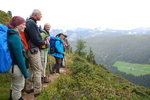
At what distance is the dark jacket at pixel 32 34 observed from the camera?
674 cm

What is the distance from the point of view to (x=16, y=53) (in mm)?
5527

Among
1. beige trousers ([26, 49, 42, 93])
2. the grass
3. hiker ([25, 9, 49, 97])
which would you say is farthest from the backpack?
hiker ([25, 9, 49, 97])

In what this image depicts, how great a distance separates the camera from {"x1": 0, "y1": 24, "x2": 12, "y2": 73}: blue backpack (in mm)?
5312

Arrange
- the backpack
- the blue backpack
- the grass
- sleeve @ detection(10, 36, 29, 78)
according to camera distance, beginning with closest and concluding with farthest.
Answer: the blue backpack
sleeve @ detection(10, 36, 29, 78)
the grass
the backpack

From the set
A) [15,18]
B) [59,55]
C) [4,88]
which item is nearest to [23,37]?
[15,18]

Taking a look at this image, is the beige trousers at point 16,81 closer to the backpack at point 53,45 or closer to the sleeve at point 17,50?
the sleeve at point 17,50

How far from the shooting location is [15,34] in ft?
18.1

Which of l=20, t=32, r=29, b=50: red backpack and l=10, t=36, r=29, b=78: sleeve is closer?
l=10, t=36, r=29, b=78: sleeve

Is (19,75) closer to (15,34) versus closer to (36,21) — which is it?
(15,34)

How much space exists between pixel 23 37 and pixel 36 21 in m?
0.74

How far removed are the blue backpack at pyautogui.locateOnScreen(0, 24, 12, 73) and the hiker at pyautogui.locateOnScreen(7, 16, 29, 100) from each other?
0.11 m

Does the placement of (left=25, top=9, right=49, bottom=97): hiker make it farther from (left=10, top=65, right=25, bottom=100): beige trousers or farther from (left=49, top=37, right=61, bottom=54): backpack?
(left=49, top=37, right=61, bottom=54): backpack

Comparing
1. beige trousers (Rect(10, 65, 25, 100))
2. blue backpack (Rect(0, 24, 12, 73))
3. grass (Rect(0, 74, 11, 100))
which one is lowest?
grass (Rect(0, 74, 11, 100))

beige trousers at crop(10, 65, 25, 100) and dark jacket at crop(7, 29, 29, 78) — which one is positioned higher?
dark jacket at crop(7, 29, 29, 78)
